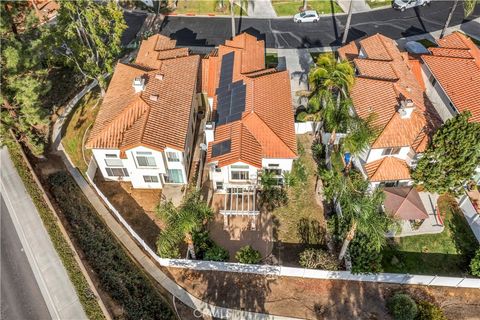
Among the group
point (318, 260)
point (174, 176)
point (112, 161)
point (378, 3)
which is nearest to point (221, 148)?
point (174, 176)

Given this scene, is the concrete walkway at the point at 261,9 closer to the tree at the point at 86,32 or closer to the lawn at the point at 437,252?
the tree at the point at 86,32

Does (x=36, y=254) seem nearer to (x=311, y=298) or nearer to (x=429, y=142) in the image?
(x=311, y=298)

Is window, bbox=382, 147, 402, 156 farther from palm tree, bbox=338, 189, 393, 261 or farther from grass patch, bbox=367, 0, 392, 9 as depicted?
grass patch, bbox=367, 0, 392, 9

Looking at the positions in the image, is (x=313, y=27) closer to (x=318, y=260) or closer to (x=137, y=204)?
(x=137, y=204)

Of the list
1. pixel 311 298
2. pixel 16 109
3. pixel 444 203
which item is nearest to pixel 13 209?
pixel 16 109

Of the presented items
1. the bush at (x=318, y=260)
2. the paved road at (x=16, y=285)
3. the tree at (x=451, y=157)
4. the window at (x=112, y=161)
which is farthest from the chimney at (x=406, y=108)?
the paved road at (x=16, y=285)
